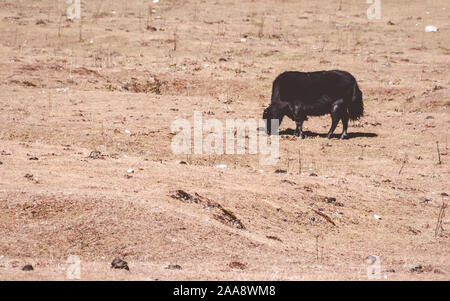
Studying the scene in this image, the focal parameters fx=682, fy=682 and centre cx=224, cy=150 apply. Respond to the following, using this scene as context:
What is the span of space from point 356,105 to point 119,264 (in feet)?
29.6

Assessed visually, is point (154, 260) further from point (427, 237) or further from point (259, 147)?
point (259, 147)

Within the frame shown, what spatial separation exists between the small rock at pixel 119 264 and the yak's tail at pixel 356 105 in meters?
8.90

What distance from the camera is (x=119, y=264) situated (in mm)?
5773

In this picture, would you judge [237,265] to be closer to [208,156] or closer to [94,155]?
[94,155]

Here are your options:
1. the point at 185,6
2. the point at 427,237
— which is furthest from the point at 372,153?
the point at 185,6

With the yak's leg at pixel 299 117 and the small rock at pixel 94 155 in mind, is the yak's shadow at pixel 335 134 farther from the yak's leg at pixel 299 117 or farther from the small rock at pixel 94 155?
the small rock at pixel 94 155

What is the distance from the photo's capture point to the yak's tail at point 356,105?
13789 millimetres

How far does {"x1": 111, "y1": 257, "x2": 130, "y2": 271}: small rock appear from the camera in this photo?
18.9 feet

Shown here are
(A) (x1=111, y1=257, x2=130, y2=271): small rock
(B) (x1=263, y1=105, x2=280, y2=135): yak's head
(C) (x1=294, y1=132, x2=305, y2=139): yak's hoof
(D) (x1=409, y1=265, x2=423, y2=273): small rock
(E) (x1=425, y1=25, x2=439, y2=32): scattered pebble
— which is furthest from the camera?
(E) (x1=425, y1=25, x2=439, y2=32): scattered pebble

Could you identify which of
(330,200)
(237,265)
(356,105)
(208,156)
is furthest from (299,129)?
(237,265)

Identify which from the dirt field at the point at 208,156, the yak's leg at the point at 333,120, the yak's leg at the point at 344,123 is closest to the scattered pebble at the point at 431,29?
the dirt field at the point at 208,156

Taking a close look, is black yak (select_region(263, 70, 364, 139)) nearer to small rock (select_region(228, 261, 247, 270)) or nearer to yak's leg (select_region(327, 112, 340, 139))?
yak's leg (select_region(327, 112, 340, 139))

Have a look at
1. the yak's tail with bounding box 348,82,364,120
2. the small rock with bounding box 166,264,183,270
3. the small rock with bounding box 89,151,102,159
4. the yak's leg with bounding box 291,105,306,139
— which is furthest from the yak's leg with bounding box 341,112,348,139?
the small rock with bounding box 166,264,183,270

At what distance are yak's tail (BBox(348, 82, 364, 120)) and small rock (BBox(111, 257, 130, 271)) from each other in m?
8.90
